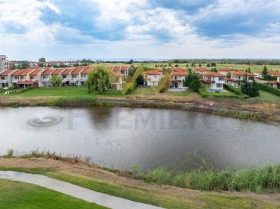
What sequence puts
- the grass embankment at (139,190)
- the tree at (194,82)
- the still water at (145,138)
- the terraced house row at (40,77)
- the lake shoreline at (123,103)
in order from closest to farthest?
the grass embankment at (139,190)
the still water at (145,138)
the lake shoreline at (123,103)
the tree at (194,82)
the terraced house row at (40,77)

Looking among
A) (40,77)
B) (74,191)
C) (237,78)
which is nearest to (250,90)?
(237,78)

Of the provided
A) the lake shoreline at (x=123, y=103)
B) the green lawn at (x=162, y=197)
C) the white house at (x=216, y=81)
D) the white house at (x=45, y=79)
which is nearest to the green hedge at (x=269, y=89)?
the white house at (x=216, y=81)

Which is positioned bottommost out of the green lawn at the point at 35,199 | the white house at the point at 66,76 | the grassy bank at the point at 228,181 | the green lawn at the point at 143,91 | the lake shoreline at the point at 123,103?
the grassy bank at the point at 228,181

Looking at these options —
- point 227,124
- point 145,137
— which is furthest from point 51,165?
point 227,124

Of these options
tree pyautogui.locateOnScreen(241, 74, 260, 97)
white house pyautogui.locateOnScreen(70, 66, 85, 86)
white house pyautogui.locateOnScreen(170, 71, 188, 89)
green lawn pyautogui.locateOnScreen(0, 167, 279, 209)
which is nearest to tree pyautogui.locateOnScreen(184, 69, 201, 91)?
white house pyautogui.locateOnScreen(170, 71, 188, 89)

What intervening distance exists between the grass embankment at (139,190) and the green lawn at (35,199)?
163 centimetres

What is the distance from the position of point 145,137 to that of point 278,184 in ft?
42.5

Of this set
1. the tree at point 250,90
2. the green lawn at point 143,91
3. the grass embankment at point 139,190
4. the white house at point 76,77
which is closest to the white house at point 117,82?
the green lawn at point 143,91

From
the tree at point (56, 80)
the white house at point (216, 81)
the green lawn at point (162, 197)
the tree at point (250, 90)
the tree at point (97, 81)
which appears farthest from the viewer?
the tree at point (56, 80)

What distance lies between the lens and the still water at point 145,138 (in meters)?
20.5

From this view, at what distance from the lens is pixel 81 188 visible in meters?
13.2

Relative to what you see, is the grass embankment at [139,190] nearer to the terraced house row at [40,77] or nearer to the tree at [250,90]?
the tree at [250,90]

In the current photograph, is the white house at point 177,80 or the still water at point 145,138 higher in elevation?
the white house at point 177,80

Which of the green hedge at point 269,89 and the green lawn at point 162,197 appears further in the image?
the green hedge at point 269,89
